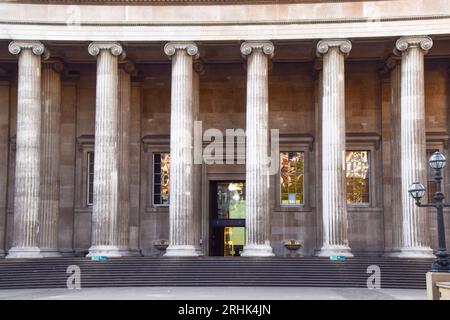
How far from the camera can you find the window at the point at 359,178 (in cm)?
4134

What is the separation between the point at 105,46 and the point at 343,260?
16119 millimetres

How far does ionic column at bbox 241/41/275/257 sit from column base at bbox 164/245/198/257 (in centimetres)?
255

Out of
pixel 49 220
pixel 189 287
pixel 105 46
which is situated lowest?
pixel 189 287

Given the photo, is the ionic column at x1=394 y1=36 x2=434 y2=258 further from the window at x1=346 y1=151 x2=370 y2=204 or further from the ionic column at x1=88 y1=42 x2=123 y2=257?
the ionic column at x1=88 y1=42 x2=123 y2=257

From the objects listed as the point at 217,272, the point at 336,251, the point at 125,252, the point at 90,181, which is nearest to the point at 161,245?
the point at 125,252

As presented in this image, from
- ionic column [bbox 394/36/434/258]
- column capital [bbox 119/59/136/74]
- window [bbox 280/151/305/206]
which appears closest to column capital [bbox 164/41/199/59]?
column capital [bbox 119/59/136/74]

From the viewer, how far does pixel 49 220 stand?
126 feet

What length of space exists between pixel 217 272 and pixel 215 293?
208 inches

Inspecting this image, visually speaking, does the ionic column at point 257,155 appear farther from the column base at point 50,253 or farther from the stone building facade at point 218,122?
the column base at point 50,253

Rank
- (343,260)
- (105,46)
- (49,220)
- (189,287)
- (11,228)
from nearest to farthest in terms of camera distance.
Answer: (189,287) < (343,260) < (105,46) < (49,220) < (11,228)

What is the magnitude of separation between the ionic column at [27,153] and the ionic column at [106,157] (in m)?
2.96

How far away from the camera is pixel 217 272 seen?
1282 inches
